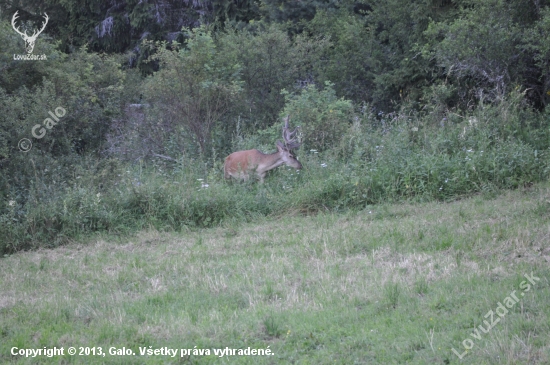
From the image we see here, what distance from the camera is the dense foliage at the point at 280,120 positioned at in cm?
1186

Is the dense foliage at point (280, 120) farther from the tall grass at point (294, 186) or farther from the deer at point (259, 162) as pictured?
the deer at point (259, 162)

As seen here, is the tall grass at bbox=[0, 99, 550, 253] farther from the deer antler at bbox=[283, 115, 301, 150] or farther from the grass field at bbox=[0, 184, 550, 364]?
the grass field at bbox=[0, 184, 550, 364]

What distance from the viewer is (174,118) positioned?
55.1 feet

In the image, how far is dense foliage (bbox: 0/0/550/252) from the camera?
11.9 metres

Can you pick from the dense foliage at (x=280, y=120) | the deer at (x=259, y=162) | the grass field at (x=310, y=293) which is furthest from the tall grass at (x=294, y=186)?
the grass field at (x=310, y=293)

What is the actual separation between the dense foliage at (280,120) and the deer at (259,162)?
0.31m

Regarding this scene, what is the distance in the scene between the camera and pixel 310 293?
23.7 feet

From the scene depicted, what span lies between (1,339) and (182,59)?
10946 millimetres

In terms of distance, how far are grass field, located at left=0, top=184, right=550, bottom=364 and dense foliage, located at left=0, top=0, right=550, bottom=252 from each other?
1.34 metres

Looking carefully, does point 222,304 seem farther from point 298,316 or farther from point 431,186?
point 431,186

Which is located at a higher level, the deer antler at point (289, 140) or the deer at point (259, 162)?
the deer antler at point (289, 140)

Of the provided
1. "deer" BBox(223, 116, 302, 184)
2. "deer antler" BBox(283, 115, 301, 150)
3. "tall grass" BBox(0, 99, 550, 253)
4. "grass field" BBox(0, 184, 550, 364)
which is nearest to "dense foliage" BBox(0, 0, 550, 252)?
"tall grass" BBox(0, 99, 550, 253)

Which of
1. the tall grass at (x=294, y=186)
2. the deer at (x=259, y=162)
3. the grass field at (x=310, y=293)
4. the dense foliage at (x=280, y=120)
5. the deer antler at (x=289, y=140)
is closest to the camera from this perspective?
the grass field at (x=310, y=293)

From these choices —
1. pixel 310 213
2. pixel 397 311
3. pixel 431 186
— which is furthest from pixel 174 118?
pixel 397 311
